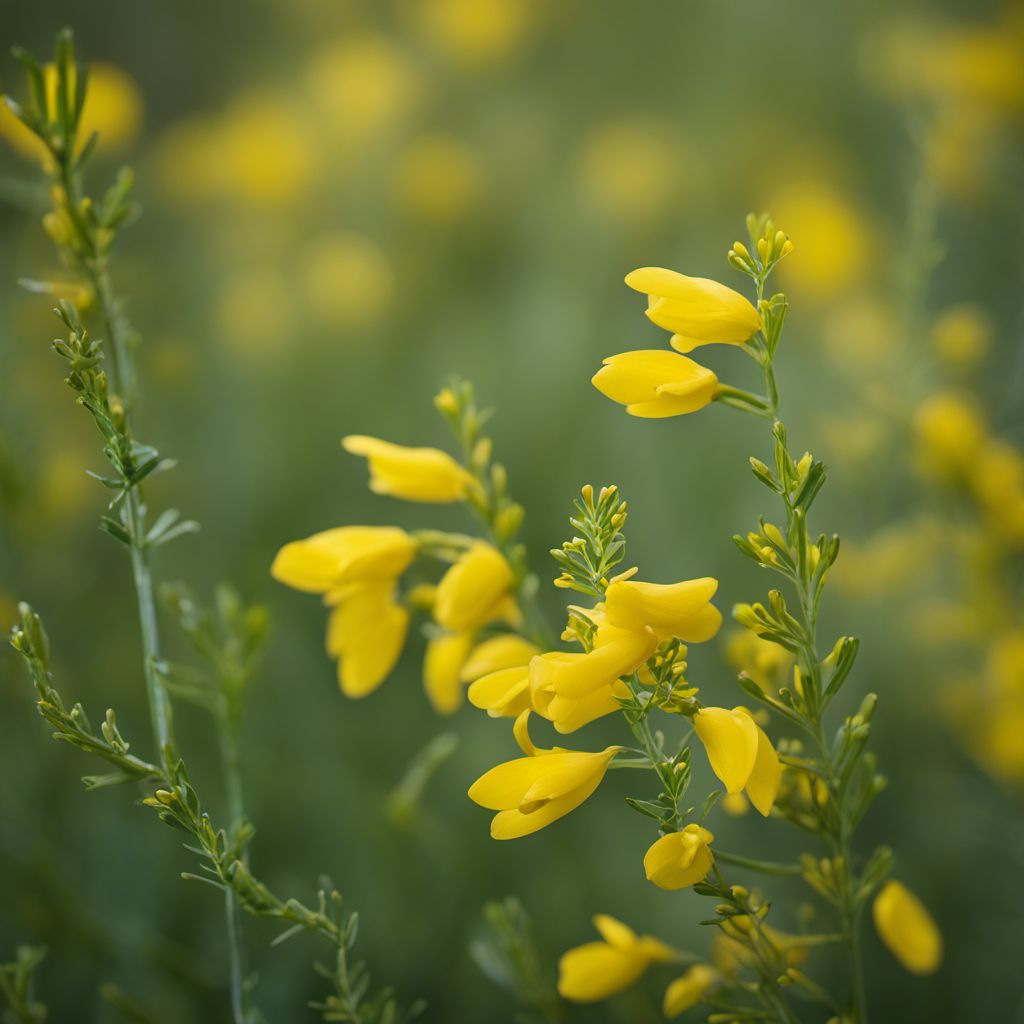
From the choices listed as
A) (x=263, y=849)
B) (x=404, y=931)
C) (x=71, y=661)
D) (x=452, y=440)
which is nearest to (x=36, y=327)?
(x=71, y=661)

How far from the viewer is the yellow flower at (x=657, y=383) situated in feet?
A: 1.63

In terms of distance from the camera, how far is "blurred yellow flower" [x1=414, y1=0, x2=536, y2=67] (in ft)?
6.64

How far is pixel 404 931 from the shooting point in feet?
3.33

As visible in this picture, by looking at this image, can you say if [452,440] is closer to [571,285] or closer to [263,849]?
[571,285]

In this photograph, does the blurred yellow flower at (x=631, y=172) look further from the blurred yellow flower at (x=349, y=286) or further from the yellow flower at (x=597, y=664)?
the yellow flower at (x=597, y=664)

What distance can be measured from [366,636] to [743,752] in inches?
12.1

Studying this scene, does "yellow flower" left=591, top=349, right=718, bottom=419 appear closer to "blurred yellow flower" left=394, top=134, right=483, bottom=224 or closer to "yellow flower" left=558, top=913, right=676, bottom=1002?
"yellow flower" left=558, top=913, right=676, bottom=1002

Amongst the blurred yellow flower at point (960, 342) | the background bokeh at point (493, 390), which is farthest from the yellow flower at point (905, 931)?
the blurred yellow flower at point (960, 342)

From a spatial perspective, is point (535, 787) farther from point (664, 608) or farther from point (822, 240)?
point (822, 240)

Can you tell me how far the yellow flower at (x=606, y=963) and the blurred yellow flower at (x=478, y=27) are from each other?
1.87m

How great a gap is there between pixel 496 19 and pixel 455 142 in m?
0.26

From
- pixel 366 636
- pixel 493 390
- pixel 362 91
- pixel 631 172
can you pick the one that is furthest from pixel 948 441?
pixel 362 91

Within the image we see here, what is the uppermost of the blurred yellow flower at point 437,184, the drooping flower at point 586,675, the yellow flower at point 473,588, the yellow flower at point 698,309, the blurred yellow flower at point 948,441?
the yellow flower at point 698,309

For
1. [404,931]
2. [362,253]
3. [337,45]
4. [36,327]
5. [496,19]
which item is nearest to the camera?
[404,931]
